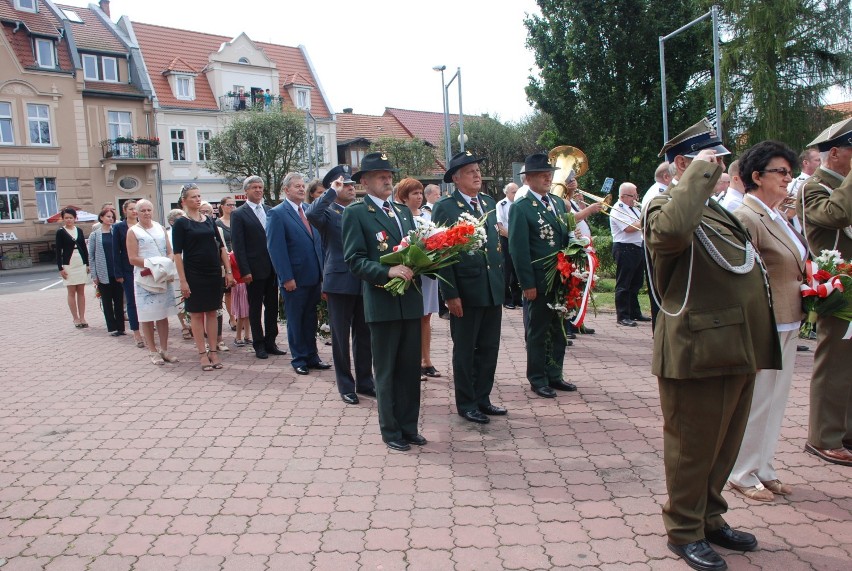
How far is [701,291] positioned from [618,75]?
70.1 feet

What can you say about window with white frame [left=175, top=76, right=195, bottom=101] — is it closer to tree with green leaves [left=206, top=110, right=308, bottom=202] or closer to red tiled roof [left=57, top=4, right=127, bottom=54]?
red tiled roof [left=57, top=4, right=127, bottom=54]

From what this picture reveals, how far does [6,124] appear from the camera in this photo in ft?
108

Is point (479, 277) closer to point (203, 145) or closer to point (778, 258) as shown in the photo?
point (778, 258)

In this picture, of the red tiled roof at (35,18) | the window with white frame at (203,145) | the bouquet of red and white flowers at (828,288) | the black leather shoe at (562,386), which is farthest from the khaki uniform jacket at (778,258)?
the window with white frame at (203,145)

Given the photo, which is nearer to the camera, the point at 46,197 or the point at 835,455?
the point at 835,455

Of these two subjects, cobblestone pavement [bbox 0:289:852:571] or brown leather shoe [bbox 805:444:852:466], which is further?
brown leather shoe [bbox 805:444:852:466]

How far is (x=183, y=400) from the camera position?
6621 mm

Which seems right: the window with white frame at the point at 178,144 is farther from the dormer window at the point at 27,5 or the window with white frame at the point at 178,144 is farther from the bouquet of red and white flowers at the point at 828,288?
the bouquet of red and white flowers at the point at 828,288

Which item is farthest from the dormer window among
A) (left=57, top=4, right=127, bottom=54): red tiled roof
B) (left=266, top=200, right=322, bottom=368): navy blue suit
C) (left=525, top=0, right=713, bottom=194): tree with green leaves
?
(left=266, top=200, right=322, bottom=368): navy blue suit

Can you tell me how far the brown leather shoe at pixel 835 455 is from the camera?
446 centimetres

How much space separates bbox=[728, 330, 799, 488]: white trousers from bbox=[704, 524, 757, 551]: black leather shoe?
0.65 meters

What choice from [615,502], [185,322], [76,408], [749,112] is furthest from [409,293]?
[749,112]

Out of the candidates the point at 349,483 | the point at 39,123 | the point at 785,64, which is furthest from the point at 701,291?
the point at 39,123

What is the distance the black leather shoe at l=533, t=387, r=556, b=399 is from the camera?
6254 mm
